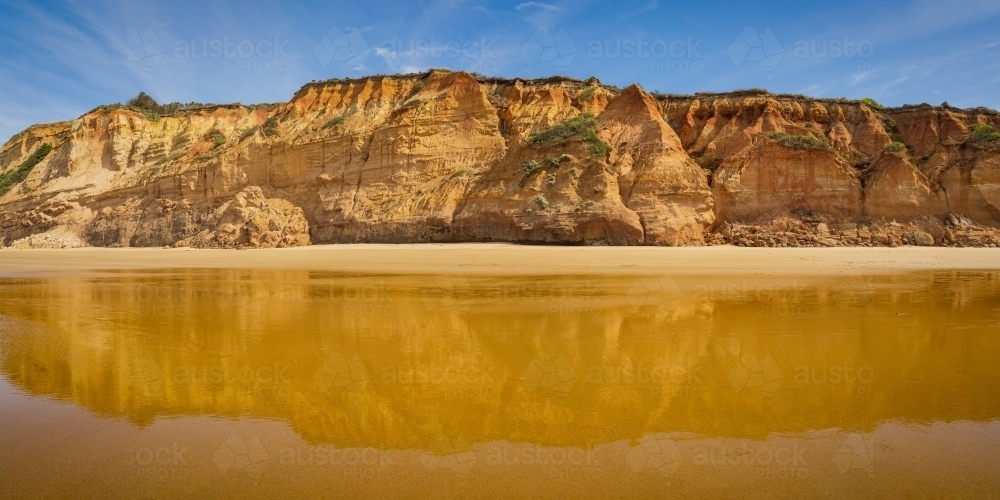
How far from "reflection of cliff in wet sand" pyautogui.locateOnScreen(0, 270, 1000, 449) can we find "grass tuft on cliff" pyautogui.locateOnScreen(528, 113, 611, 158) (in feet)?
57.4

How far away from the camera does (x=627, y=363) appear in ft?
15.5

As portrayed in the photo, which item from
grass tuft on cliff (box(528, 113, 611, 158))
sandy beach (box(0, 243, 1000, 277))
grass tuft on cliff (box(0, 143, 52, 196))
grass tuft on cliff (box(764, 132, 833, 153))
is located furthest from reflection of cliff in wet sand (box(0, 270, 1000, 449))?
grass tuft on cliff (box(0, 143, 52, 196))

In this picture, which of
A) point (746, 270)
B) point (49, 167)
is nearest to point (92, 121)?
point (49, 167)

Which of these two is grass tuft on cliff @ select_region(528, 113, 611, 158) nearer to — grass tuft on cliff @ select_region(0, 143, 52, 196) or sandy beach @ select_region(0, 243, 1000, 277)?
sandy beach @ select_region(0, 243, 1000, 277)

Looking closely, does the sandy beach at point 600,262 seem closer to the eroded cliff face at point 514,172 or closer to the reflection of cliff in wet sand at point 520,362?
the eroded cliff face at point 514,172

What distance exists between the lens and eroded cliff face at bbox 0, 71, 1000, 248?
23641 mm

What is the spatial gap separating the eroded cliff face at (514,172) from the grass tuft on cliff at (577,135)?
0.13 metres

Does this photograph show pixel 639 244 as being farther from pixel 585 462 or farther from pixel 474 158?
pixel 585 462

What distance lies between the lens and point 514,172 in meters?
26.7

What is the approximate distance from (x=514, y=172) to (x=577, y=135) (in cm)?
373

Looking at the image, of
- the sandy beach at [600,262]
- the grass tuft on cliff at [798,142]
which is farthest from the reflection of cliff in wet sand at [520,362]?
the grass tuft on cliff at [798,142]

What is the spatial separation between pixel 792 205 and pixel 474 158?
16.8 m

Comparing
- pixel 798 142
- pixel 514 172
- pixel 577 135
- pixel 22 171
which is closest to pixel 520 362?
pixel 514 172

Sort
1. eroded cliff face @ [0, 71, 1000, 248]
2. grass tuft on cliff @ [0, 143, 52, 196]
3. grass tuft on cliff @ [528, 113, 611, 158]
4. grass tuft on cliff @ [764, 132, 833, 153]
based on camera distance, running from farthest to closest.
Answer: grass tuft on cliff @ [0, 143, 52, 196], grass tuft on cliff @ [528, 113, 611, 158], grass tuft on cliff @ [764, 132, 833, 153], eroded cliff face @ [0, 71, 1000, 248]
